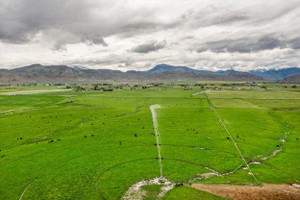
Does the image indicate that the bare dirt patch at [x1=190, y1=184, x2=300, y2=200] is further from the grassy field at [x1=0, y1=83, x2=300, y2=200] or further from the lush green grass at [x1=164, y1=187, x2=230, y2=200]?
the grassy field at [x1=0, y1=83, x2=300, y2=200]

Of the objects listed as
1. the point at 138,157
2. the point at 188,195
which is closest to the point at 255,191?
the point at 188,195

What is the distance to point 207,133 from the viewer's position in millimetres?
75812

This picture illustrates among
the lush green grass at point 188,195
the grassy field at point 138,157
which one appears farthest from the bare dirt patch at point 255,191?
the grassy field at point 138,157

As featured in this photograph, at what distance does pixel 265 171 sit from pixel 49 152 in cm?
5668

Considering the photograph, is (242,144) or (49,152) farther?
(242,144)

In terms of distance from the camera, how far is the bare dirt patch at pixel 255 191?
3625 cm

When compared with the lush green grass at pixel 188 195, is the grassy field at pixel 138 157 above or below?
above

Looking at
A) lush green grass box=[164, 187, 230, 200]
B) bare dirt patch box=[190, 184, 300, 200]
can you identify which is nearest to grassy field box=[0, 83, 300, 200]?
lush green grass box=[164, 187, 230, 200]

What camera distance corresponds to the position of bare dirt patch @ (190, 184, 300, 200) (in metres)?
36.2

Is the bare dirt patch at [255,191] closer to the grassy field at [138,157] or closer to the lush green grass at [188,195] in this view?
the lush green grass at [188,195]

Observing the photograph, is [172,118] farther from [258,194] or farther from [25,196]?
[25,196]

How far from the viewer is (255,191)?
38.0m

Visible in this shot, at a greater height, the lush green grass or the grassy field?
the grassy field

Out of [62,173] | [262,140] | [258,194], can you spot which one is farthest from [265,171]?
[62,173]
